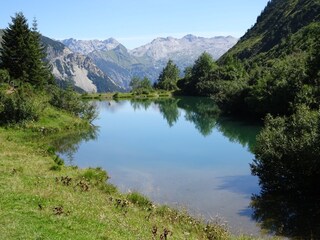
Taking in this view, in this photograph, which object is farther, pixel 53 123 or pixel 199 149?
pixel 53 123

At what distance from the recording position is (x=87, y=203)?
2134cm

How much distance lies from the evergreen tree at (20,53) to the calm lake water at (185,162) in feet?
49.4

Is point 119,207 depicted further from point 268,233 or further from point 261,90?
point 261,90

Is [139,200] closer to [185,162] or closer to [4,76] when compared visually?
[185,162]

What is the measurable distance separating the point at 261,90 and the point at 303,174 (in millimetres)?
46728

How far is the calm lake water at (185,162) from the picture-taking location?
96.1 feet

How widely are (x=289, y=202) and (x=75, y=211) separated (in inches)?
602

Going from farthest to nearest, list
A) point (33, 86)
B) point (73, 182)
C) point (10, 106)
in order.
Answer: point (33, 86), point (10, 106), point (73, 182)

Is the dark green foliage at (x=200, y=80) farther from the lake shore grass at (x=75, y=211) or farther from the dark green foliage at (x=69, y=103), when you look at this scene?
the lake shore grass at (x=75, y=211)

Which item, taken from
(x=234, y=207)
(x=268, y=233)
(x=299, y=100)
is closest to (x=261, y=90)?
(x=299, y=100)

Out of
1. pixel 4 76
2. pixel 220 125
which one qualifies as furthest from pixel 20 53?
pixel 220 125

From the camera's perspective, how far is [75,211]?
755 inches

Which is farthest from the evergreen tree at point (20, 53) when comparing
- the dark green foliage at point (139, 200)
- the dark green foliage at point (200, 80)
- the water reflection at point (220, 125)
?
the dark green foliage at point (200, 80)

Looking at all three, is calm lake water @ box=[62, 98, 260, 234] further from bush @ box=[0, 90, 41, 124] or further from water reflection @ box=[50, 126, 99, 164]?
bush @ box=[0, 90, 41, 124]
